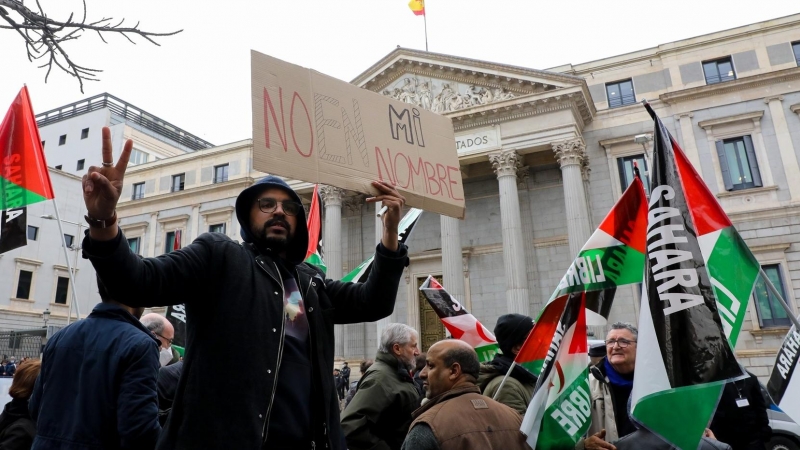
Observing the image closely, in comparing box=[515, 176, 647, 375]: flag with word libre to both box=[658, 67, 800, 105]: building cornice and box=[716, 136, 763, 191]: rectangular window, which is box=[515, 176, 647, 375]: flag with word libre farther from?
box=[658, 67, 800, 105]: building cornice

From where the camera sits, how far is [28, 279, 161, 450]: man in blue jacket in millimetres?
3004

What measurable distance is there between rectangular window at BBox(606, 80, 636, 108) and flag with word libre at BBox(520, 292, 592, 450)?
2406 centimetres

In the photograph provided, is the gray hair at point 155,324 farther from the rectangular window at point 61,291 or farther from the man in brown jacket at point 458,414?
the rectangular window at point 61,291

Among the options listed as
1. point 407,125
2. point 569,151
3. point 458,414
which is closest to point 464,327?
point 407,125

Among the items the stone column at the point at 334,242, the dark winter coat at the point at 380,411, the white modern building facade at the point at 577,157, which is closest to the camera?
the dark winter coat at the point at 380,411

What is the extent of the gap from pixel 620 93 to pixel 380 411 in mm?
25436

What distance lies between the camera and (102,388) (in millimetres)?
3080

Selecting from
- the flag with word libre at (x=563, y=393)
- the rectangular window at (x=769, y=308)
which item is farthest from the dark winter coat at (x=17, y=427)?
the rectangular window at (x=769, y=308)

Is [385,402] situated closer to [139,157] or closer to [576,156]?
[576,156]

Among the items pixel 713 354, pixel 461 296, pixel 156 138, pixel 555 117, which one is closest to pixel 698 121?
pixel 555 117

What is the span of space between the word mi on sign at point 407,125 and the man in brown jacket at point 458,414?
1304 millimetres

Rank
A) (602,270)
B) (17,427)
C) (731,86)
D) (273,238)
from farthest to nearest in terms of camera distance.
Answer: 1. (731,86)
2. (602,270)
3. (17,427)
4. (273,238)

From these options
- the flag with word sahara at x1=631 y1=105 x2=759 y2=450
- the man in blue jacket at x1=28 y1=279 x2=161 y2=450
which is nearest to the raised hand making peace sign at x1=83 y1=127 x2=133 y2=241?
the man in blue jacket at x1=28 y1=279 x2=161 y2=450

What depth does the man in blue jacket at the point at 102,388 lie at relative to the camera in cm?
300
